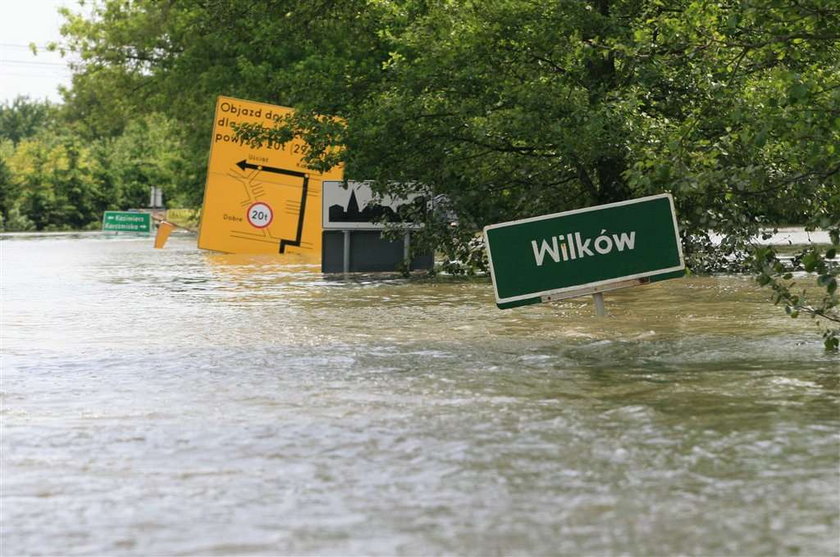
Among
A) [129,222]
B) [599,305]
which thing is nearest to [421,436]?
[599,305]

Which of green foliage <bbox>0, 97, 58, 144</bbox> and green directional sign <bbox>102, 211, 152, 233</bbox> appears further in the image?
green foliage <bbox>0, 97, 58, 144</bbox>

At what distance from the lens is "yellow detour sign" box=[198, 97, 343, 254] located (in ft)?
118

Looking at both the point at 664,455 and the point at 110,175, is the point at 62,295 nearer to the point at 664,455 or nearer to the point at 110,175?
the point at 664,455

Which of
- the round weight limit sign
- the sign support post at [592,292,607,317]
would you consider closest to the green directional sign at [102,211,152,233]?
the round weight limit sign

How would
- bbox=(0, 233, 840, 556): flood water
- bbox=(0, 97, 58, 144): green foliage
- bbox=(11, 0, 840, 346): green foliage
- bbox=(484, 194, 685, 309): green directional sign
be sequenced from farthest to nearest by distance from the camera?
1. bbox=(0, 97, 58, 144): green foliage
2. bbox=(11, 0, 840, 346): green foliage
3. bbox=(484, 194, 685, 309): green directional sign
4. bbox=(0, 233, 840, 556): flood water

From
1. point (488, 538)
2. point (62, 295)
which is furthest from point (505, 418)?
point (62, 295)

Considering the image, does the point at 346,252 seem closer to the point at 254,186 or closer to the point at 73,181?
the point at 254,186

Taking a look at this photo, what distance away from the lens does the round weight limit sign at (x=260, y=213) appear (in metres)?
36.2

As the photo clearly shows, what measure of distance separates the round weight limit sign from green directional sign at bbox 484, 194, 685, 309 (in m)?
21.9

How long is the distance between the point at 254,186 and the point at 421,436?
1101 inches

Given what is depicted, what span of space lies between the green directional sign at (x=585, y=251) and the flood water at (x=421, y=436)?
50cm

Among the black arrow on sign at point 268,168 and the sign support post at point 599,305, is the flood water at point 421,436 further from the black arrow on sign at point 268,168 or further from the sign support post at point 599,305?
the black arrow on sign at point 268,168

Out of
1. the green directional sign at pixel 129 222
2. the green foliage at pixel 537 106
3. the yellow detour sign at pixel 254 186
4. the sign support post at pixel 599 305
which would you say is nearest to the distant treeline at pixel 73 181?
the green directional sign at pixel 129 222

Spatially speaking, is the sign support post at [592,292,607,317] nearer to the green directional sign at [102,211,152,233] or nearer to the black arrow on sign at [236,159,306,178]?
the black arrow on sign at [236,159,306,178]
